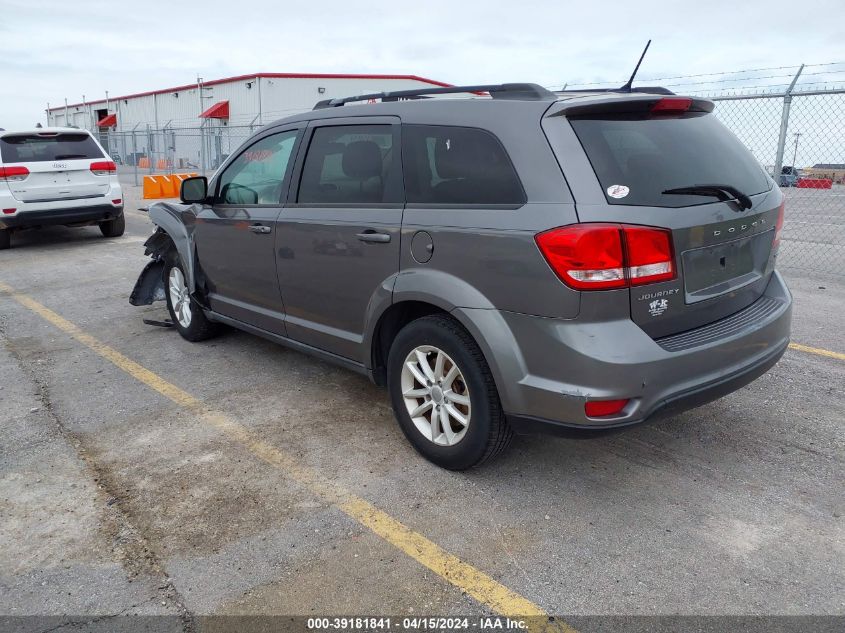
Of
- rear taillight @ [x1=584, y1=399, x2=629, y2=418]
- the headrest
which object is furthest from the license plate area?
the headrest

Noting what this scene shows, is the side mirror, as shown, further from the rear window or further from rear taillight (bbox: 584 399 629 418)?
rear taillight (bbox: 584 399 629 418)

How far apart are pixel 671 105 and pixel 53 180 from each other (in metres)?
9.59

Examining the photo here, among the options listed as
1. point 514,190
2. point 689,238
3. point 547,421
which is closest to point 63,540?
point 547,421

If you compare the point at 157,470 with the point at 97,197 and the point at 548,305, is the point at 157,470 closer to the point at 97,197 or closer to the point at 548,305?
the point at 548,305

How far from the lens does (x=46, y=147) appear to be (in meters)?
10.1

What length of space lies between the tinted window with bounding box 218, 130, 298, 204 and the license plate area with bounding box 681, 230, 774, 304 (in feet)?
8.12

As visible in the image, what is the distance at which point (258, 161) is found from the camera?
4.58 m

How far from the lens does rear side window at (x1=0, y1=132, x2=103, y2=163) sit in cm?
985

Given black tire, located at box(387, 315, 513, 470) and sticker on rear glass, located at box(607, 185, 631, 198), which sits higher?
sticker on rear glass, located at box(607, 185, 631, 198)

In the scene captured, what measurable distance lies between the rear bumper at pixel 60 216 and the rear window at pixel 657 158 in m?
9.47

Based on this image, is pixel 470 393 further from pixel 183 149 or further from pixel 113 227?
pixel 183 149

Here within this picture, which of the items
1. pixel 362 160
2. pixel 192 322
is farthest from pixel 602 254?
pixel 192 322

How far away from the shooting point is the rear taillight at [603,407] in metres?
2.74

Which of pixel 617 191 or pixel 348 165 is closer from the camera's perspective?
pixel 617 191
